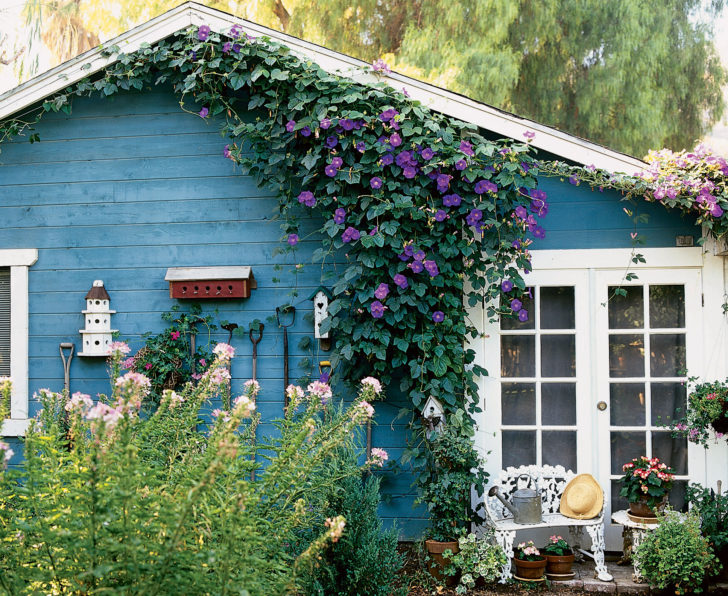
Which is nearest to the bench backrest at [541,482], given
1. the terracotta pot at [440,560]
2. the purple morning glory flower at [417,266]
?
the terracotta pot at [440,560]

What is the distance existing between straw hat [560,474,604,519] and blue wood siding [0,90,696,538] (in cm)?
117

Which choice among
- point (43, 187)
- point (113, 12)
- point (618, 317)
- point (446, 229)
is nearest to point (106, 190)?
point (43, 187)

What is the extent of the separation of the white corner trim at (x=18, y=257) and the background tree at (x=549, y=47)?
277 inches

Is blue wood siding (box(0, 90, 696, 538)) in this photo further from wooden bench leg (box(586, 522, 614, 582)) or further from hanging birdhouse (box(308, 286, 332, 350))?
wooden bench leg (box(586, 522, 614, 582))

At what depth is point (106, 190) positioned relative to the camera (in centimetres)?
506

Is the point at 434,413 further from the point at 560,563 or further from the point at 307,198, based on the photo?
the point at 307,198

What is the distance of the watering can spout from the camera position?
13.9ft

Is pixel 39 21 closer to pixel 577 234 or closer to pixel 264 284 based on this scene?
pixel 264 284

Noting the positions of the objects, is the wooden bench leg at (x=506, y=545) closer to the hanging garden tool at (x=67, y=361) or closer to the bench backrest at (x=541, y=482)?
the bench backrest at (x=541, y=482)

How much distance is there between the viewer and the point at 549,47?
1129 cm

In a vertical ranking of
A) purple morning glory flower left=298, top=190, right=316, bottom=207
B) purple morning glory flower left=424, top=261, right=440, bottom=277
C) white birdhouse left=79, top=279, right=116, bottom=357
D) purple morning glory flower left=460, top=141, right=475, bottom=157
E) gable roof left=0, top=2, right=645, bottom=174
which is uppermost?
gable roof left=0, top=2, right=645, bottom=174

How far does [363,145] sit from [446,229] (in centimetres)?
76

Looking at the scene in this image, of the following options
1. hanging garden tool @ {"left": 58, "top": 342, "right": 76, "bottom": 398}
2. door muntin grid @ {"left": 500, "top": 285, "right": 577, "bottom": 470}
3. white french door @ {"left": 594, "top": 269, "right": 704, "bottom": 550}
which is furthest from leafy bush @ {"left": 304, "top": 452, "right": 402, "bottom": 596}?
hanging garden tool @ {"left": 58, "top": 342, "right": 76, "bottom": 398}

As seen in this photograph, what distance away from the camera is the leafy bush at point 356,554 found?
10.4 feet
